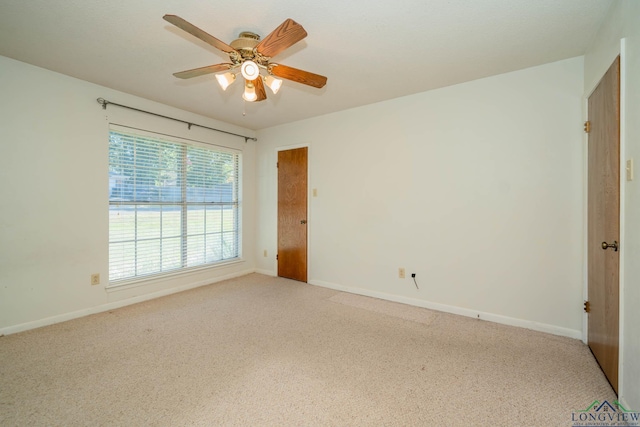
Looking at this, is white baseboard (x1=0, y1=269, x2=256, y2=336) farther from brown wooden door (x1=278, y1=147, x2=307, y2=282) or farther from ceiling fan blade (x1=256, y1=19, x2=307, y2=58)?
ceiling fan blade (x1=256, y1=19, x2=307, y2=58)

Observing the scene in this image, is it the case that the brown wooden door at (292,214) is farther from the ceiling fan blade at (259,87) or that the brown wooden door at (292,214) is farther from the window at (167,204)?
the ceiling fan blade at (259,87)

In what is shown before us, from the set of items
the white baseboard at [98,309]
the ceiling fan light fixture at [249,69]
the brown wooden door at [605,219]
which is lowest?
the white baseboard at [98,309]

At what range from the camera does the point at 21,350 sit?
2.21 metres

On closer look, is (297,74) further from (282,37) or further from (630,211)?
(630,211)

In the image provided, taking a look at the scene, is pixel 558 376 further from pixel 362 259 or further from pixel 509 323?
pixel 362 259

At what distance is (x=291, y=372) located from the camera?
1965mm

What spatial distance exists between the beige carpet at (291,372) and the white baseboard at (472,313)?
0.36 feet

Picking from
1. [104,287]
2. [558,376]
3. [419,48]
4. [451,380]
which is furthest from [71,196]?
[558,376]

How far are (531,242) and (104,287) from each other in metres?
4.53

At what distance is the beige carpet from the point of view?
1564 mm

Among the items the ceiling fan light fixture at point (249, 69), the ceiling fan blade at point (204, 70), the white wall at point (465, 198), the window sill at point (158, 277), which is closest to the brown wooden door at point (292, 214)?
the white wall at point (465, 198)

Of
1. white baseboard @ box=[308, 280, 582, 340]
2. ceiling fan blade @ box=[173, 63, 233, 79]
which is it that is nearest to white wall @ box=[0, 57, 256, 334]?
ceiling fan blade @ box=[173, 63, 233, 79]

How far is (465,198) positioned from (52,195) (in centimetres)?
425

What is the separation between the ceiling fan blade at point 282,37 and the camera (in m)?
1.55
